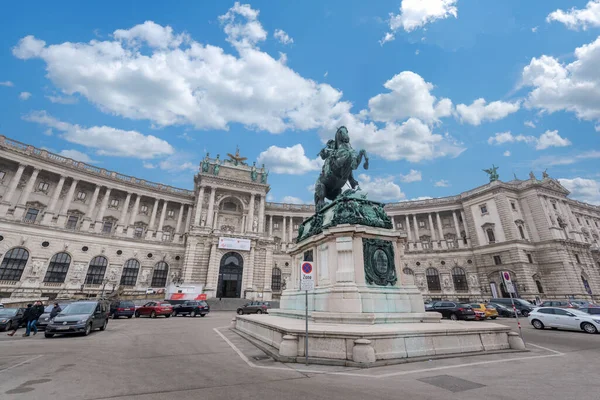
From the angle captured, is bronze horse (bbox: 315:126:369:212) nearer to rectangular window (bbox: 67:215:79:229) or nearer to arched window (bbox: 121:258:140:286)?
arched window (bbox: 121:258:140:286)

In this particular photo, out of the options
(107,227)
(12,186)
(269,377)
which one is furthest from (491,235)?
(12,186)

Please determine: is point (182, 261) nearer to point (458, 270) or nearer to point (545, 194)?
point (458, 270)

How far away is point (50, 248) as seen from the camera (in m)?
37.2

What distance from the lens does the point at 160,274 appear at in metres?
44.6

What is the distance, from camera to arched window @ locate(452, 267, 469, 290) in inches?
1900

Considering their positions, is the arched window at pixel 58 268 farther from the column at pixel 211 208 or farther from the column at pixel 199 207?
the column at pixel 211 208

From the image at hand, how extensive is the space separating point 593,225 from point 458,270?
35737 mm

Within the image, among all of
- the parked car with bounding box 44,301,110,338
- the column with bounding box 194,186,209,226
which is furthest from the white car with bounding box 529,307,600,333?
the column with bounding box 194,186,209,226

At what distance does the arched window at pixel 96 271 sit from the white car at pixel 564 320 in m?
49.0

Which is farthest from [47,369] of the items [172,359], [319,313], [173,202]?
[173,202]

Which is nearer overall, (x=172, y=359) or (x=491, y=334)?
(x=172, y=359)

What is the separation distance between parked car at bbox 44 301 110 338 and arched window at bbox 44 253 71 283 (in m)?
31.2

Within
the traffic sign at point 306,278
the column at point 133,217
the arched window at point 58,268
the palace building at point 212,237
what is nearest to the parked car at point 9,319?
the traffic sign at point 306,278

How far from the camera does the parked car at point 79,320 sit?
12172mm
